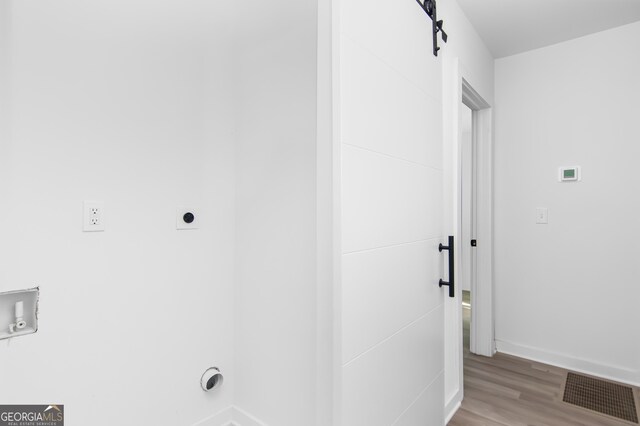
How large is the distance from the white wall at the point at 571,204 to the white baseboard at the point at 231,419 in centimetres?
232

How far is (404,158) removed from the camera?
1443 mm

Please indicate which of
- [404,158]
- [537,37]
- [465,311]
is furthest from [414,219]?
[465,311]

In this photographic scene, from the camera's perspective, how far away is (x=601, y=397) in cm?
222

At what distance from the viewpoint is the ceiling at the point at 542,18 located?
2.13 metres

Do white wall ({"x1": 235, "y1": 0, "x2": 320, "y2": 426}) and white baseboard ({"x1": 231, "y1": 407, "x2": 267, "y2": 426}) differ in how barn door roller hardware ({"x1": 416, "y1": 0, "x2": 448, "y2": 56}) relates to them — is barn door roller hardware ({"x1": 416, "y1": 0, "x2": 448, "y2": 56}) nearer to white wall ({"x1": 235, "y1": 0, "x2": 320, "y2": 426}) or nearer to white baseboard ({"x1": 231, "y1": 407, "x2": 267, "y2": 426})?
white wall ({"x1": 235, "y1": 0, "x2": 320, "y2": 426})

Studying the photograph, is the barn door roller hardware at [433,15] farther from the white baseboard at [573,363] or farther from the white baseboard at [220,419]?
the white baseboard at [573,363]

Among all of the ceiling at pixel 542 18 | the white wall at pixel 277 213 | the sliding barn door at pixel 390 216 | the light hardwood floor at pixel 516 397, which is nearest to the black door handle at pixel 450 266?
the sliding barn door at pixel 390 216

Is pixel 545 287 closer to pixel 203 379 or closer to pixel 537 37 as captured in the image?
pixel 537 37

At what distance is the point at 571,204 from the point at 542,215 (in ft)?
0.69

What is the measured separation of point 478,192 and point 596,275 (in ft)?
3.44

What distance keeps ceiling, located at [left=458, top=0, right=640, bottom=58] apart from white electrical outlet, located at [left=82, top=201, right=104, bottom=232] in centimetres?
236

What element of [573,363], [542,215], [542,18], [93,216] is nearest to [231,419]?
[93,216]

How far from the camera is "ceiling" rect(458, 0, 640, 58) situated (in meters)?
2.13

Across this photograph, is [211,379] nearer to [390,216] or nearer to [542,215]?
[390,216]
